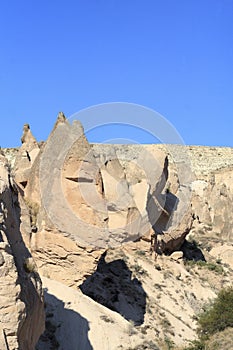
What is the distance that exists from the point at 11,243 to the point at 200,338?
34.7 ft

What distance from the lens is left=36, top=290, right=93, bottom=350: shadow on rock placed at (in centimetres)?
1445

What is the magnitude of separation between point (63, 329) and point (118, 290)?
6.00 metres

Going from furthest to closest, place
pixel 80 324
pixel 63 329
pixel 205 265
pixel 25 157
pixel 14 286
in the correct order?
pixel 205 265 < pixel 25 157 < pixel 80 324 < pixel 63 329 < pixel 14 286

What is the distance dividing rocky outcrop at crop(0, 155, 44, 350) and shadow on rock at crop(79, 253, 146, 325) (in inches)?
364

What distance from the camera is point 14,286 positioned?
8367 mm

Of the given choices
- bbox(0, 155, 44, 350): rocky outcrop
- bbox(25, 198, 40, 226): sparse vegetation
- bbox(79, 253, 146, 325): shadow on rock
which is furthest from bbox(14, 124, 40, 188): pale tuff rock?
bbox(0, 155, 44, 350): rocky outcrop

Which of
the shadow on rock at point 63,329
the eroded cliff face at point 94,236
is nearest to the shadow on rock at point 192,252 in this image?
the eroded cliff face at point 94,236

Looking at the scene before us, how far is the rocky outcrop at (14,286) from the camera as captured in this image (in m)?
8.12

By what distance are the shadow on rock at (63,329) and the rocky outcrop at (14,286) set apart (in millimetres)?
4378

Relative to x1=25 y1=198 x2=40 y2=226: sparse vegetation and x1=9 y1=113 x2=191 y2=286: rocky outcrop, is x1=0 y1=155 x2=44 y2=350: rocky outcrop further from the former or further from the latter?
x1=25 y1=198 x2=40 y2=226: sparse vegetation

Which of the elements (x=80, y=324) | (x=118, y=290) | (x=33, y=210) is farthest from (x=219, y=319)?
(x=33, y=210)

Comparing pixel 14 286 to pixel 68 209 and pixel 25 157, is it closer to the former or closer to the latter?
pixel 68 209

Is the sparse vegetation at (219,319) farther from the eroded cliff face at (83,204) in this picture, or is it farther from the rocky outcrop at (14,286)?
the rocky outcrop at (14,286)

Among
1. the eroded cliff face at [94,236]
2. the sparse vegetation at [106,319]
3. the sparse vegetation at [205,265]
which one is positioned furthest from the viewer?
the sparse vegetation at [205,265]
